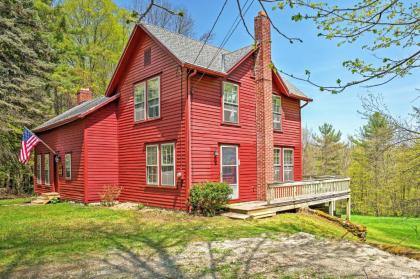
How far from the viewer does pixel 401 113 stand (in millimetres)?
5574

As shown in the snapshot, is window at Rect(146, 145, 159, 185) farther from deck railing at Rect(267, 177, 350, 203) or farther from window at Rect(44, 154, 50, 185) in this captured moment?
window at Rect(44, 154, 50, 185)

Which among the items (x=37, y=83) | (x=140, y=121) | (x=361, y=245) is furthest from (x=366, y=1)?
(x=37, y=83)

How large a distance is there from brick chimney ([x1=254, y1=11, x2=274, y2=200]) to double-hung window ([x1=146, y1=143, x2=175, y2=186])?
379 cm

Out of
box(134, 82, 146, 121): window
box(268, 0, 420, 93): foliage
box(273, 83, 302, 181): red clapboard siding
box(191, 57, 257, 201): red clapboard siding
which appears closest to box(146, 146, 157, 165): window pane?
box(134, 82, 146, 121): window

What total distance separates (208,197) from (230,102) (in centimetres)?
424

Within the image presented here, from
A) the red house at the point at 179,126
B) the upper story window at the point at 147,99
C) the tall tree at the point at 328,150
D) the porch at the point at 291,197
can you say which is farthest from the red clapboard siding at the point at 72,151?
the tall tree at the point at 328,150

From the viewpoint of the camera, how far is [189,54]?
12.1m

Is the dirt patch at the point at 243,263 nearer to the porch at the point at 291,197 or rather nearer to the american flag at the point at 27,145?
the porch at the point at 291,197

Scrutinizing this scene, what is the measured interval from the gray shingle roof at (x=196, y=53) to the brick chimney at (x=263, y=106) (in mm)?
785

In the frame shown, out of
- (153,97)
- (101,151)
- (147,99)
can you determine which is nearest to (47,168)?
(101,151)

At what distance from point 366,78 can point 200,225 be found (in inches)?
281

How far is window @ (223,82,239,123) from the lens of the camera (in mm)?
12641

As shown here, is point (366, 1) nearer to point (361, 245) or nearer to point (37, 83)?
point (361, 245)

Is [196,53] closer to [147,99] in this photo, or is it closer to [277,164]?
[147,99]
